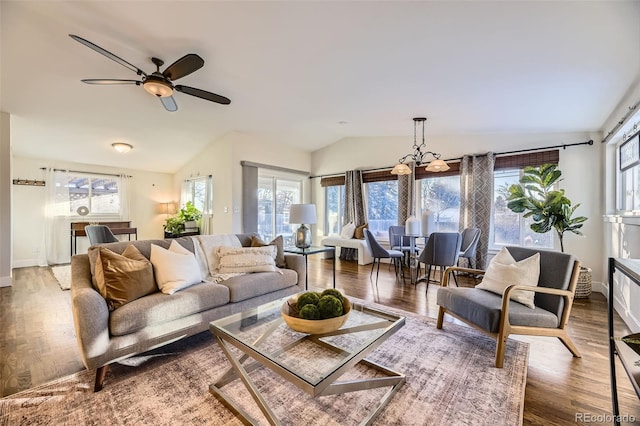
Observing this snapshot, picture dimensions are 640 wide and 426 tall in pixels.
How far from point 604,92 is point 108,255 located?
15.7 feet

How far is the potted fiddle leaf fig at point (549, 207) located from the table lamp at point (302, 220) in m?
2.89

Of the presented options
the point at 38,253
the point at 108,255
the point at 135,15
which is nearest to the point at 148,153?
the point at 38,253

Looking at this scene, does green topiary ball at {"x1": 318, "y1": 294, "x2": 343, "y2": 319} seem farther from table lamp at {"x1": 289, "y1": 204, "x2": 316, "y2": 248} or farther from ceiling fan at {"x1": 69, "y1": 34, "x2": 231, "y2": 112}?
ceiling fan at {"x1": 69, "y1": 34, "x2": 231, "y2": 112}

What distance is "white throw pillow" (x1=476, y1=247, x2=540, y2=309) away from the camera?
218 cm

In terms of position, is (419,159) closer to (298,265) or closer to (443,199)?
(443,199)

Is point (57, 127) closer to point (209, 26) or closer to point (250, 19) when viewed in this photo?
point (209, 26)

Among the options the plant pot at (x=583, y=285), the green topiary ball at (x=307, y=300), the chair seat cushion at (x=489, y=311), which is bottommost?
the plant pot at (x=583, y=285)

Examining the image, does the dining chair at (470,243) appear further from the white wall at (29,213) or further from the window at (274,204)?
the white wall at (29,213)

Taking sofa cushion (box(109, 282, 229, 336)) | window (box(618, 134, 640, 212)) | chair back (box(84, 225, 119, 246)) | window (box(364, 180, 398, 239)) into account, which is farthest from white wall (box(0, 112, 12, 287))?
window (box(618, 134, 640, 212))

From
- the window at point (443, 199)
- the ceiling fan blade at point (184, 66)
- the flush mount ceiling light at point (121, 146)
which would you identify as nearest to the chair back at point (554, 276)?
the window at point (443, 199)

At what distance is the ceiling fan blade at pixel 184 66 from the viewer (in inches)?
92.0

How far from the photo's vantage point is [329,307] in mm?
1630

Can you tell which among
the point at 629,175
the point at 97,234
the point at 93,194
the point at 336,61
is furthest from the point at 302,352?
the point at 93,194

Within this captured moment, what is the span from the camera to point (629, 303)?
264 cm
